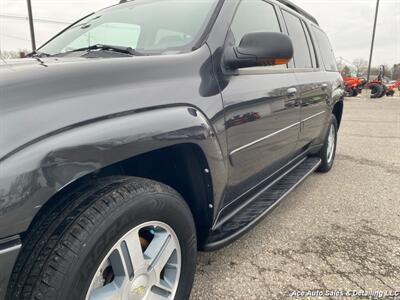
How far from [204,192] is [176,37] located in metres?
0.94

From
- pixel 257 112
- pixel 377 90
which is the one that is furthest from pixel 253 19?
pixel 377 90

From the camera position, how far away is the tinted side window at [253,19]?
86.8 inches

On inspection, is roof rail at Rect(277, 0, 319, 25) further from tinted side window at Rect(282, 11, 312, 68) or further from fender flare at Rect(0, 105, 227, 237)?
fender flare at Rect(0, 105, 227, 237)

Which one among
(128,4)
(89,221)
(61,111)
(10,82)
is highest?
(128,4)

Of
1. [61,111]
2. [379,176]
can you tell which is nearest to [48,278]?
[61,111]

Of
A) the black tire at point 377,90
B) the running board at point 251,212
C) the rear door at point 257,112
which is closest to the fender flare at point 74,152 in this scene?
the rear door at point 257,112

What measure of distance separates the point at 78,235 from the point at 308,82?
2669 mm

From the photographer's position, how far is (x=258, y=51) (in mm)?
1817

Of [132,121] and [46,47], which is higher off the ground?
[46,47]

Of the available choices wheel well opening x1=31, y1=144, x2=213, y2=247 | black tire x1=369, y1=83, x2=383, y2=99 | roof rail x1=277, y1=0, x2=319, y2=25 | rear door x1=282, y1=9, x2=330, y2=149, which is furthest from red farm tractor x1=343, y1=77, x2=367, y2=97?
wheel well opening x1=31, y1=144, x2=213, y2=247

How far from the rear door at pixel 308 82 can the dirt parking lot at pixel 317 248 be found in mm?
698

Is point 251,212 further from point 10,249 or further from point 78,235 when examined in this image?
point 10,249

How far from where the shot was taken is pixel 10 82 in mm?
1122

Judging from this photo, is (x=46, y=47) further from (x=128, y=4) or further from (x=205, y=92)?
(x=205, y=92)
